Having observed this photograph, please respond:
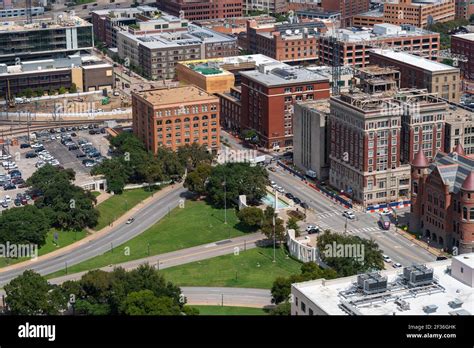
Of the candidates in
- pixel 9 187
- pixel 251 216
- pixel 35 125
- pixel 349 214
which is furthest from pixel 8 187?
pixel 349 214

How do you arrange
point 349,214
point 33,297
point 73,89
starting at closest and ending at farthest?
point 33,297 → point 349,214 → point 73,89

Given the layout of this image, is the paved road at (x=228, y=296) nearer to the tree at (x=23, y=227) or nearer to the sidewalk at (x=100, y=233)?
the sidewalk at (x=100, y=233)

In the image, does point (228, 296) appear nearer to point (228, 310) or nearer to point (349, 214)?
point (228, 310)

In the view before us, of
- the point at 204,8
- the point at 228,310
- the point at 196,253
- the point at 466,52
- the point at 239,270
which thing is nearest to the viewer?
the point at 228,310

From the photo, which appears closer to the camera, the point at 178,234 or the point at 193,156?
the point at 178,234

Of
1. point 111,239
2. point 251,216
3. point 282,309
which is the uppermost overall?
point 282,309

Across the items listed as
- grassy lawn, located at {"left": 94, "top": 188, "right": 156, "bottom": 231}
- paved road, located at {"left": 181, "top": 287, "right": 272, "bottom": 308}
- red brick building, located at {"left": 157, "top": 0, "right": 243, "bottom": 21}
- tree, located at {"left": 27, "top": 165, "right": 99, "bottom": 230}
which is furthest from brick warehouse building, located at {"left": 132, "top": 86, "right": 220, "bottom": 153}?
red brick building, located at {"left": 157, "top": 0, "right": 243, "bottom": 21}
